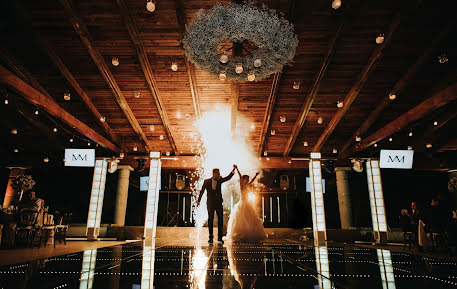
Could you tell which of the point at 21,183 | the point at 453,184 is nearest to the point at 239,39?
the point at 21,183

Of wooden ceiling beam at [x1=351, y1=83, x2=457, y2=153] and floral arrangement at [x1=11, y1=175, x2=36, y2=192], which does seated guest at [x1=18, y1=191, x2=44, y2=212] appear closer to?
floral arrangement at [x1=11, y1=175, x2=36, y2=192]

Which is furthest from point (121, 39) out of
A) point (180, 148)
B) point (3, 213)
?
point (180, 148)

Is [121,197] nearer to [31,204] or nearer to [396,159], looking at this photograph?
[31,204]

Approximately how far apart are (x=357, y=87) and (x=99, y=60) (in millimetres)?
7072

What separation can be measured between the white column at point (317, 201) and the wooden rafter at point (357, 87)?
1.16 meters

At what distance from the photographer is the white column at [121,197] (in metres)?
11.0

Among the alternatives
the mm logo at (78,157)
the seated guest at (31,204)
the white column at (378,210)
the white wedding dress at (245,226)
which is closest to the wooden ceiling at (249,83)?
the mm logo at (78,157)

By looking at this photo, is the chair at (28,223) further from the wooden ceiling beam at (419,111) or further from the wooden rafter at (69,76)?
the wooden ceiling beam at (419,111)

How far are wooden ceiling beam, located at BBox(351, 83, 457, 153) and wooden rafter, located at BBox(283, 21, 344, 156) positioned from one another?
8.01 feet

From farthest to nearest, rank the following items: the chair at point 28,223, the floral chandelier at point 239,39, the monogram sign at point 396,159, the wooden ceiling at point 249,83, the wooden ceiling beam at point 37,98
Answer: the monogram sign at point 396,159 < the chair at point 28,223 < the wooden ceiling at point 249,83 < the wooden ceiling beam at point 37,98 < the floral chandelier at point 239,39

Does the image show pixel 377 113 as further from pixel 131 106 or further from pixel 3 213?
pixel 3 213

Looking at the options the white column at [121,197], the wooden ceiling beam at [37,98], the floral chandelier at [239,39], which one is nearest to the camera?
the floral chandelier at [239,39]

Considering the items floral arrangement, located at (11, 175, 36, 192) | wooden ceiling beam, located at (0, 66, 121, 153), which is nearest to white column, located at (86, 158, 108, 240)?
wooden ceiling beam, located at (0, 66, 121, 153)

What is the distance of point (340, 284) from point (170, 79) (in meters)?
7.23
